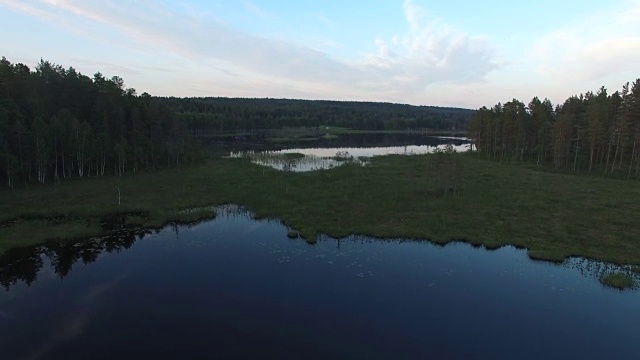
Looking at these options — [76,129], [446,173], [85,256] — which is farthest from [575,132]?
[76,129]

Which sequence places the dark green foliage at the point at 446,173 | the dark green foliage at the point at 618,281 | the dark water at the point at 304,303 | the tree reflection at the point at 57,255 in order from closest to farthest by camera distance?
the dark water at the point at 304,303
the dark green foliage at the point at 618,281
the tree reflection at the point at 57,255
the dark green foliage at the point at 446,173

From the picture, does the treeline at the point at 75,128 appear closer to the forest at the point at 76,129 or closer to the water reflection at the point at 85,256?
the forest at the point at 76,129

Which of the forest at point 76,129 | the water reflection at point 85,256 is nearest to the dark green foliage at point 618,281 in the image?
the water reflection at point 85,256

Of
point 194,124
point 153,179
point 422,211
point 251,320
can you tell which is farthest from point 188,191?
point 194,124

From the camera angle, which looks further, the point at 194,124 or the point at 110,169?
the point at 194,124

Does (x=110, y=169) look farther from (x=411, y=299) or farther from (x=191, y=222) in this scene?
(x=411, y=299)

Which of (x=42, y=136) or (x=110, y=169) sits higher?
(x=42, y=136)

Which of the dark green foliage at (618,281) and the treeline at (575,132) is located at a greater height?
the treeline at (575,132)
